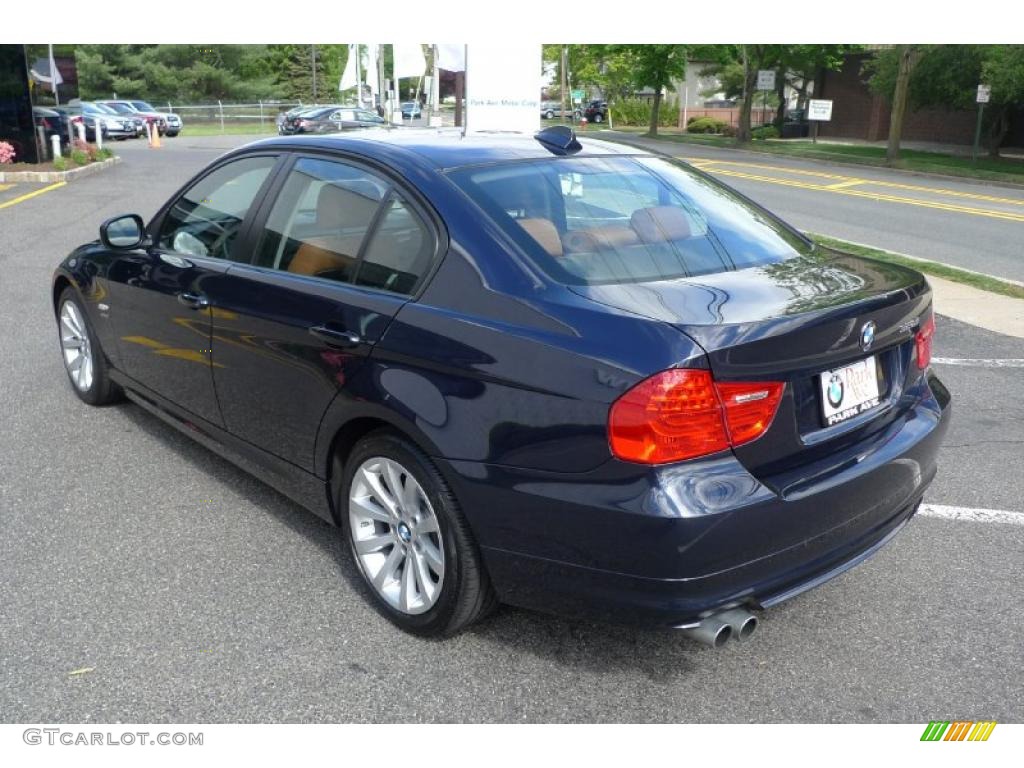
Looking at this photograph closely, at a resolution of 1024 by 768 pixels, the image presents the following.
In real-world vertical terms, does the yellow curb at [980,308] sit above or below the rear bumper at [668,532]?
below

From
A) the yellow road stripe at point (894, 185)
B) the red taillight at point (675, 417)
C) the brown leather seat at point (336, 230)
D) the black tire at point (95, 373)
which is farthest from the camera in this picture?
the yellow road stripe at point (894, 185)

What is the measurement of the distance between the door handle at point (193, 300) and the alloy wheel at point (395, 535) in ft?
3.89

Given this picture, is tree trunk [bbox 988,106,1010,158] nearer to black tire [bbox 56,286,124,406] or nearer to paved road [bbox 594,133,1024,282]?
paved road [bbox 594,133,1024,282]

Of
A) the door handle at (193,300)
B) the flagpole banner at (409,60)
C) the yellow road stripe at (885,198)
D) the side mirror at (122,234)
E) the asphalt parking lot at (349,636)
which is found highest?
the flagpole banner at (409,60)

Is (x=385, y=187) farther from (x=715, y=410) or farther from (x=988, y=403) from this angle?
(x=988, y=403)

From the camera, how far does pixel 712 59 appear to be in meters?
48.0

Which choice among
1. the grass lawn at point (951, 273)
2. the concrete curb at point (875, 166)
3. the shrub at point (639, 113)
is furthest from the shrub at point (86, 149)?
the shrub at point (639, 113)

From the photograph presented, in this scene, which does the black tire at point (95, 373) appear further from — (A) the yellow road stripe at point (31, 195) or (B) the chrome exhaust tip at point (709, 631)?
(A) the yellow road stripe at point (31, 195)

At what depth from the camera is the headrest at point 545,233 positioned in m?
3.07

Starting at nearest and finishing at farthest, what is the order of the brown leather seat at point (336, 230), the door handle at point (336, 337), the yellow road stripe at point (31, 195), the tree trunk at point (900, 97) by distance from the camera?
the door handle at point (336, 337) < the brown leather seat at point (336, 230) < the yellow road stripe at point (31, 195) < the tree trunk at point (900, 97)

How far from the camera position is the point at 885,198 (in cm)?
1964

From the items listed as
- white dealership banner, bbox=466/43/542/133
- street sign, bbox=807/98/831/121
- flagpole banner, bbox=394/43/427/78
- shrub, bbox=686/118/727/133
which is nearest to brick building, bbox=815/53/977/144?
shrub, bbox=686/118/727/133

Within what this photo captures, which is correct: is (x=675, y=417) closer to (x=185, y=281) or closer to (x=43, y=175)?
(x=185, y=281)

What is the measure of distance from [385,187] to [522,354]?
1.03 meters
